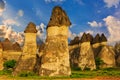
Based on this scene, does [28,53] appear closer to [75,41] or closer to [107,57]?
[107,57]

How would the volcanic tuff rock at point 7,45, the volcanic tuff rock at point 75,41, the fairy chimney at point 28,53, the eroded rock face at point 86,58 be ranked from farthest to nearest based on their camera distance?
the volcanic tuff rock at point 75,41 < the volcanic tuff rock at point 7,45 < the eroded rock face at point 86,58 < the fairy chimney at point 28,53

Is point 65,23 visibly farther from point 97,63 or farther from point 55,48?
point 97,63

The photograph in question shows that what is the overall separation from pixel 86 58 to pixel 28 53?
63.4 ft

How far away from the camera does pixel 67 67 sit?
119 ft

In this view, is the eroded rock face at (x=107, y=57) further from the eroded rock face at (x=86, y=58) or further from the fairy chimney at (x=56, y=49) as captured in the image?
the fairy chimney at (x=56, y=49)

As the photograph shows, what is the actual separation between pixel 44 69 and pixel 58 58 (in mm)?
2246

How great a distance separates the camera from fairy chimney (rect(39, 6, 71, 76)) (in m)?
35.4

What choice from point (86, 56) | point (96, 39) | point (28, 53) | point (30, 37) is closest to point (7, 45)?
point (96, 39)

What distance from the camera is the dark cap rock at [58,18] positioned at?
37.1 metres

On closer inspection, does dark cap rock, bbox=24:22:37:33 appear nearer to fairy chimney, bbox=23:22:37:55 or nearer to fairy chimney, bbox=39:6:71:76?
fairy chimney, bbox=23:22:37:55

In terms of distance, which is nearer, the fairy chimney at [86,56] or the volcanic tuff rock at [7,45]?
the fairy chimney at [86,56]

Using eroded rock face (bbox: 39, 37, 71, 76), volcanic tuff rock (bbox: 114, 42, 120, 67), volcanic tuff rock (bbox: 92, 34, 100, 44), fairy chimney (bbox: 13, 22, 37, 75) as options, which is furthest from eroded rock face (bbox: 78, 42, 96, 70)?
eroded rock face (bbox: 39, 37, 71, 76)

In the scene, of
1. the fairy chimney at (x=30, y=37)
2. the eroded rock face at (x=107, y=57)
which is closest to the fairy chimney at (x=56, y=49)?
the fairy chimney at (x=30, y=37)

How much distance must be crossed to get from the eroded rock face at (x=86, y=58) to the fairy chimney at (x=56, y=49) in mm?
23744
